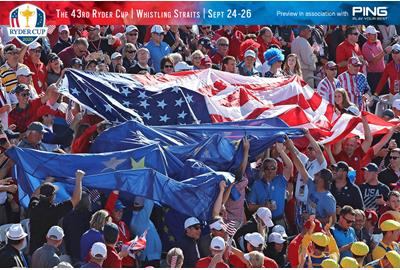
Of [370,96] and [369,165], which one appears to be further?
[370,96]

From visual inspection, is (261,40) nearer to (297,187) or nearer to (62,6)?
(62,6)

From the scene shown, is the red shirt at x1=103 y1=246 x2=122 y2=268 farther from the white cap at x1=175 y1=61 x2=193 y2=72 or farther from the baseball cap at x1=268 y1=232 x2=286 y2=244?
the white cap at x1=175 y1=61 x2=193 y2=72

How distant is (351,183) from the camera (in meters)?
20.5

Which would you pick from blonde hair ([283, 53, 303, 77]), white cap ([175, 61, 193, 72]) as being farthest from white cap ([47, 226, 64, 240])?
blonde hair ([283, 53, 303, 77])

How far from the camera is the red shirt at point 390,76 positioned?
25516mm

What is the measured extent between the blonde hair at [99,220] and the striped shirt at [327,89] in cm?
682

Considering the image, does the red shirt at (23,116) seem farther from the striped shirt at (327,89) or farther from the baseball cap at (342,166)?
the striped shirt at (327,89)

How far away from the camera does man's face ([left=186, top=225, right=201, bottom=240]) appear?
18.6 meters

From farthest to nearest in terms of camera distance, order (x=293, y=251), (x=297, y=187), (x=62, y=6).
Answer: (x=62, y=6), (x=297, y=187), (x=293, y=251)

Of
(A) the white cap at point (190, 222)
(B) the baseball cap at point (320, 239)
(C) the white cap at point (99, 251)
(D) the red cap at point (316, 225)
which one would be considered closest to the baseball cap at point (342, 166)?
(D) the red cap at point (316, 225)

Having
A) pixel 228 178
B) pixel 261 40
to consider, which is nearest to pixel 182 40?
pixel 261 40

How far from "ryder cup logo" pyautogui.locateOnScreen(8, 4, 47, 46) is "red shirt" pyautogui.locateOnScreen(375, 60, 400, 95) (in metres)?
5.60

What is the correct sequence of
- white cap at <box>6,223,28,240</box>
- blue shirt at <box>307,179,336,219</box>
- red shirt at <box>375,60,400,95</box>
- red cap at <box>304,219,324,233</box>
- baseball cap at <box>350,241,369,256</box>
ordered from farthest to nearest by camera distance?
red shirt at <box>375,60,400,95</box> → blue shirt at <box>307,179,336,219</box> → red cap at <box>304,219,324,233</box> → baseball cap at <box>350,241,369,256</box> → white cap at <box>6,223,28,240</box>

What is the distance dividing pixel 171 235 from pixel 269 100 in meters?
3.87
